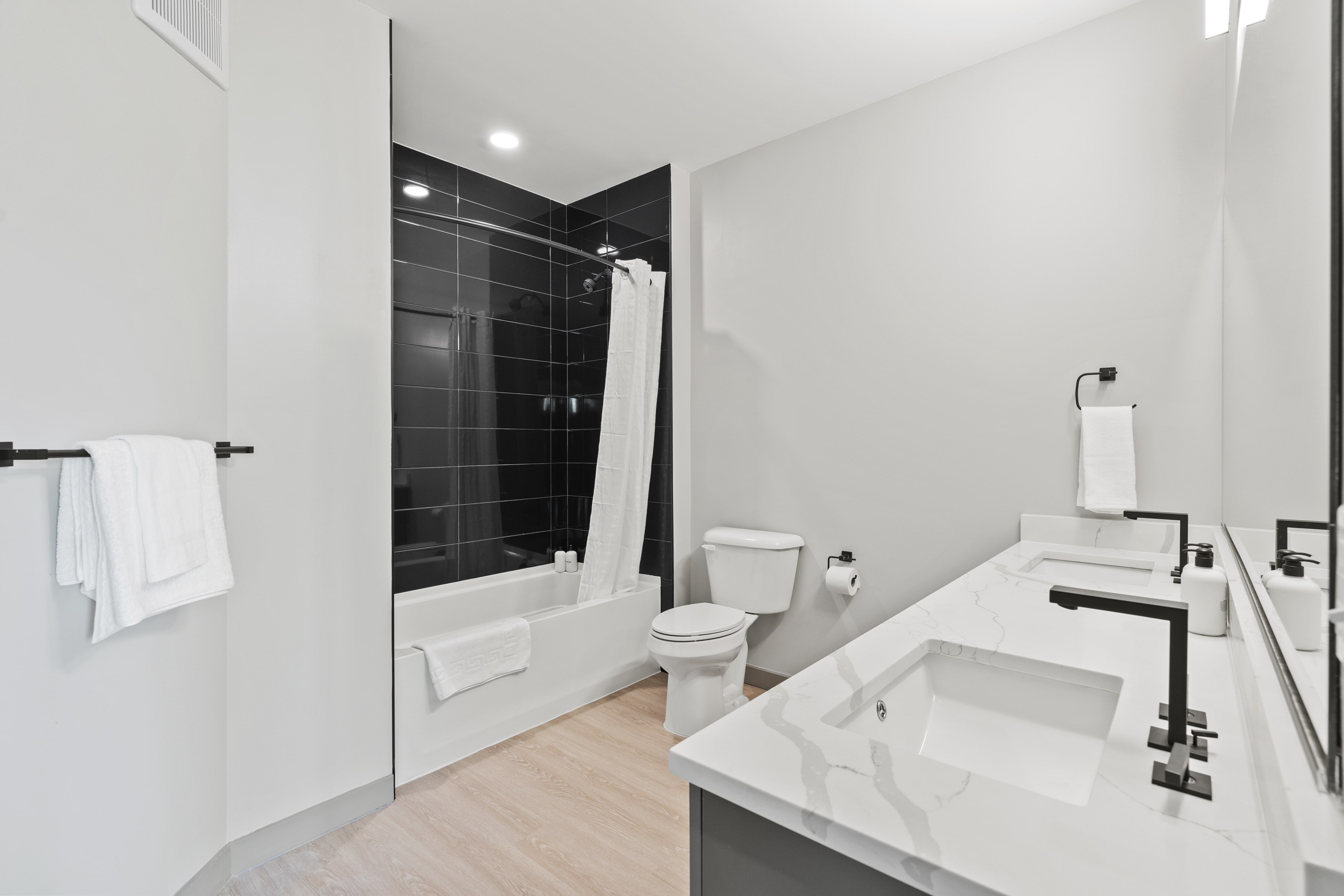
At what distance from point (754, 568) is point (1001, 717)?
1777mm

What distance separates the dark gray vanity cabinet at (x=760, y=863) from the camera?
667 millimetres

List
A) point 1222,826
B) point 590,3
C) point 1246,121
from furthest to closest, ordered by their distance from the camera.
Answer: point 590,3, point 1246,121, point 1222,826

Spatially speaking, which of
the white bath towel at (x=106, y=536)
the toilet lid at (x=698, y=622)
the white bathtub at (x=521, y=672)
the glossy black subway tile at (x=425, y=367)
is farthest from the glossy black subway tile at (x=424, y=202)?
the toilet lid at (x=698, y=622)

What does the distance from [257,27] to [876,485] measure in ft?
8.35

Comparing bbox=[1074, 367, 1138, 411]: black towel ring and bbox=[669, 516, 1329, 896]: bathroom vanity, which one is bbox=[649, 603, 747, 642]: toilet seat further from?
bbox=[1074, 367, 1138, 411]: black towel ring

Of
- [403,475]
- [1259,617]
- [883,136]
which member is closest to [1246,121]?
[1259,617]

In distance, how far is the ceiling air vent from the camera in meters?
1.47

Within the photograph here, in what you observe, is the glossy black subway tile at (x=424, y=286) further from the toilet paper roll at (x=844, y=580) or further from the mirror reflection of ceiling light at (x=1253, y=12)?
the mirror reflection of ceiling light at (x=1253, y=12)

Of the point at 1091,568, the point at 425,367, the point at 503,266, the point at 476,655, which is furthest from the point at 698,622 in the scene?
the point at 503,266

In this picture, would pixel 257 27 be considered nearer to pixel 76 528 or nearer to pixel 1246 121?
pixel 76 528

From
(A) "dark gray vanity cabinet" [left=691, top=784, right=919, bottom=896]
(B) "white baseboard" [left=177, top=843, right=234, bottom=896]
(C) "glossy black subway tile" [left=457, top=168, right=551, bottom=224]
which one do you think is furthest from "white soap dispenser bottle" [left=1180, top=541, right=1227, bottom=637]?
(C) "glossy black subway tile" [left=457, top=168, right=551, bottom=224]

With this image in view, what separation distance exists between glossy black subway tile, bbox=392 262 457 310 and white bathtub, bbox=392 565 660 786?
4.55ft

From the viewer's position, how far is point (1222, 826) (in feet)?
2.07

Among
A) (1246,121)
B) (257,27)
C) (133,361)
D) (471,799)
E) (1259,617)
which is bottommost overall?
(471,799)
